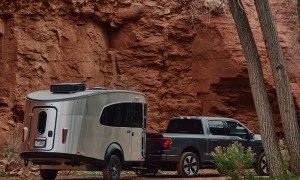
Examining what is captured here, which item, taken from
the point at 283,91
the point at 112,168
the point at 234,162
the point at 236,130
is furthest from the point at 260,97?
the point at 236,130

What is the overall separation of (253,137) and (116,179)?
6.22m

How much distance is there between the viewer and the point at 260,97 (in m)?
14.7

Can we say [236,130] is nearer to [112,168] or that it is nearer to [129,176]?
[129,176]

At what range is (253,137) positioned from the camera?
813 inches

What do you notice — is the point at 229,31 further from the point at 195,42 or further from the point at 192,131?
the point at 192,131

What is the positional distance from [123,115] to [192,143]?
2.97 meters

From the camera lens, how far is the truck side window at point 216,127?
65.7 ft

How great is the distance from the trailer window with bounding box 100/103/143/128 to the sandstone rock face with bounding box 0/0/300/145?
8.53 metres

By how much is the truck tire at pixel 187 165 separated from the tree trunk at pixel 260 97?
4.47 m

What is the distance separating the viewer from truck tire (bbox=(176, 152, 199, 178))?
61.2 ft

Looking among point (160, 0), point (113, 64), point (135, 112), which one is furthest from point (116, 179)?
point (160, 0)

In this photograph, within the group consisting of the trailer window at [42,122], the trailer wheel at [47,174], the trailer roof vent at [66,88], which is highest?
the trailer roof vent at [66,88]

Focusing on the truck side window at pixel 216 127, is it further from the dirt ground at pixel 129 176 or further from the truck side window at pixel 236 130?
the dirt ground at pixel 129 176

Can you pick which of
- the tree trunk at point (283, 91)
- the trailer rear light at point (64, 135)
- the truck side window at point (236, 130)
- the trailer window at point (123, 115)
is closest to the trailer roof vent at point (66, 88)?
the trailer window at point (123, 115)
